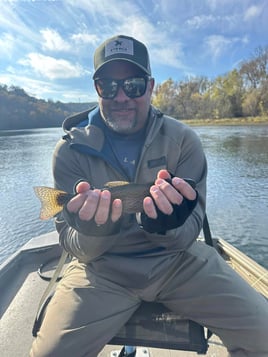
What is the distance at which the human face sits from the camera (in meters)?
2.63

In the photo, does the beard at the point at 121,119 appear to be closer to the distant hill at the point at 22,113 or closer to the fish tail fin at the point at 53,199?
the fish tail fin at the point at 53,199

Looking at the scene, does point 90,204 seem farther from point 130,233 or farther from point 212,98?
point 212,98

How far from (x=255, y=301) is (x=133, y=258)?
35.2 inches

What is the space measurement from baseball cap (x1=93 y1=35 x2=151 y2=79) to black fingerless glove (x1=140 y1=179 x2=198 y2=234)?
140cm

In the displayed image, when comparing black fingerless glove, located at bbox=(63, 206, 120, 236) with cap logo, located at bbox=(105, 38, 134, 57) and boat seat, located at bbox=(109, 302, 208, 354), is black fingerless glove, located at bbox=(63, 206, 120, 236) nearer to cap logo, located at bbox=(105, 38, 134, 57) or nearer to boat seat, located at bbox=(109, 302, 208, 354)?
boat seat, located at bbox=(109, 302, 208, 354)

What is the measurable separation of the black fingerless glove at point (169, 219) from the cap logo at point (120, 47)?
4.85ft

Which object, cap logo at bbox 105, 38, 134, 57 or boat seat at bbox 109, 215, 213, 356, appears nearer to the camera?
boat seat at bbox 109, 215, 213, 356

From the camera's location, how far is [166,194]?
175cm

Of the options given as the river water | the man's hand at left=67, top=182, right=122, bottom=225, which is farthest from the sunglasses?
the river water

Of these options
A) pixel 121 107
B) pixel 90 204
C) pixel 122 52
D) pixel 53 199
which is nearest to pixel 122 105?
pixel 121 107

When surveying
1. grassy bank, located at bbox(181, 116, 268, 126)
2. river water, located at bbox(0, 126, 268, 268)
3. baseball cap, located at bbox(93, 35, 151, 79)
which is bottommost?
grassy bank, located at bbox(181, 116, 268, 126)

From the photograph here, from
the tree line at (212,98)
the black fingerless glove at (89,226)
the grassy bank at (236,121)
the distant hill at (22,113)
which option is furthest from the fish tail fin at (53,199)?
the distant hill at (22,113)

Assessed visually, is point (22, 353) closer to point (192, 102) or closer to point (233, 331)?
point (233, 331)

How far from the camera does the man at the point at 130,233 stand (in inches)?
71.3
